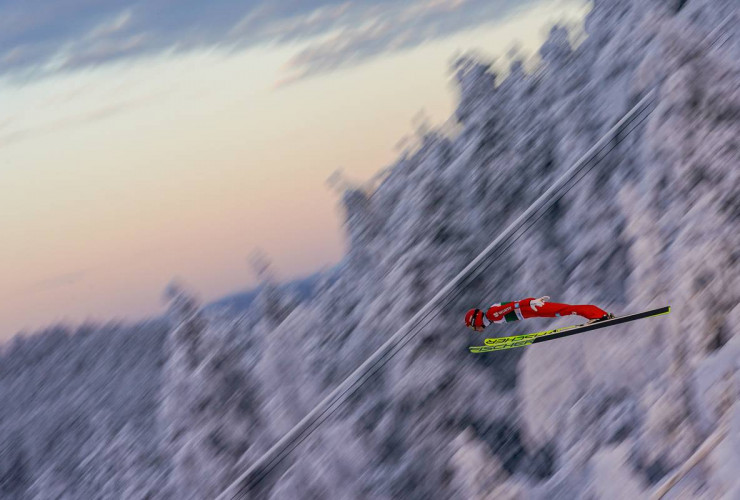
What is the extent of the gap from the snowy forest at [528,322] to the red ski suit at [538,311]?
2841 mm

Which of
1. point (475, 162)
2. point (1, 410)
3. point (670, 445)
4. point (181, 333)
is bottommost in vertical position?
point (670, 445)

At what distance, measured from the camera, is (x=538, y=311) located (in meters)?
16.2

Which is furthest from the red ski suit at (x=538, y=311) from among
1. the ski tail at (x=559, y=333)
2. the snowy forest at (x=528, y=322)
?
the snowy forest at (x=528, y=322)

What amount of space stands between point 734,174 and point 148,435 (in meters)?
34.7

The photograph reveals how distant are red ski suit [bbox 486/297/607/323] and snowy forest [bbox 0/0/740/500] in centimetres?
284

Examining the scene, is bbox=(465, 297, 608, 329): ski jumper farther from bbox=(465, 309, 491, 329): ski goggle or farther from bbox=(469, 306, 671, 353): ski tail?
bbox=(469, 306, 671, 353): ski tail

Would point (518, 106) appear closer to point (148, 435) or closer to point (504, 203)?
point (504, 203)

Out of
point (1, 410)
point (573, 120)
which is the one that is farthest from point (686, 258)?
point (1, 410)

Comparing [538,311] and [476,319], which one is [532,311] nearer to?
[538,311]

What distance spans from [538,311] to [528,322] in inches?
259

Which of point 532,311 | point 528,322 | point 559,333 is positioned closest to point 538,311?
point 532,311

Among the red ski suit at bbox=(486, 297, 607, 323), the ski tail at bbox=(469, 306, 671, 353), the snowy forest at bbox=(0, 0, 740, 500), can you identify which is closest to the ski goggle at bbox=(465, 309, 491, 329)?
the red ski suit at bbox=(486, 297, 607, 323)

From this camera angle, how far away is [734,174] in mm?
18969

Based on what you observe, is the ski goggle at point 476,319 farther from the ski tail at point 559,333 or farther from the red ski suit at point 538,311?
the ski tail at point 559,333
